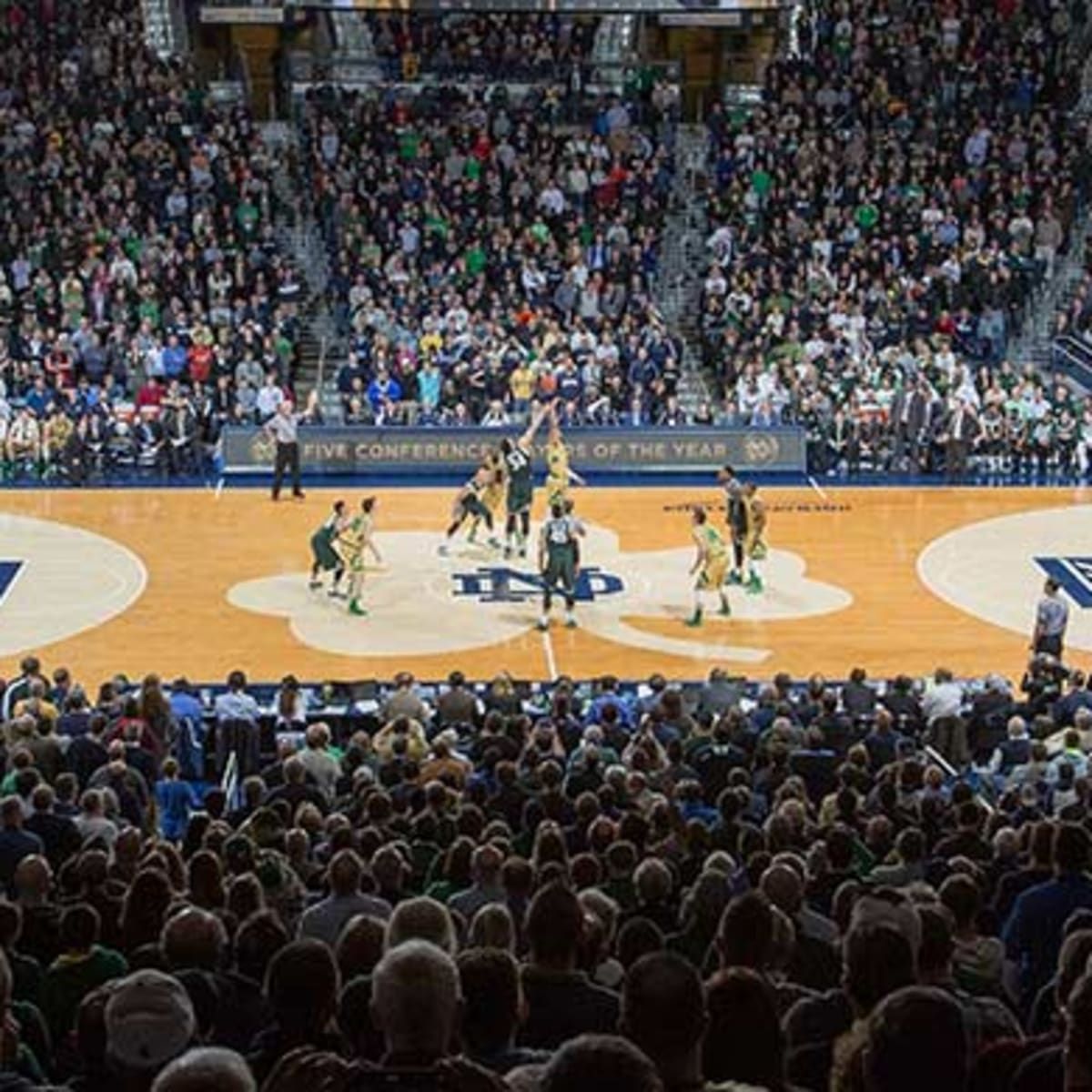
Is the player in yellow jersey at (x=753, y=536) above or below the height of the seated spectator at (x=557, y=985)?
below

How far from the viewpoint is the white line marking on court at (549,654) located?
74.3ft

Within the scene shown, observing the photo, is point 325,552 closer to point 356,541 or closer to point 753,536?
point 356,541

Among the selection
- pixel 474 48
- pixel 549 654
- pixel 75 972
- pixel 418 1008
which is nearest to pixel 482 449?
pixel 549 654

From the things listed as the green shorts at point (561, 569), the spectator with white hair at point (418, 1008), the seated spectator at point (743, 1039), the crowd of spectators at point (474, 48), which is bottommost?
the green shorts at point (561, 569)

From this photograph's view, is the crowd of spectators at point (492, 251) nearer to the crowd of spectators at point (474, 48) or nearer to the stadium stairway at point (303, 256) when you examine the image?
the stadium stairway at point (303, 256)

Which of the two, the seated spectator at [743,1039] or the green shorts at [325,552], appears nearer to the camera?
the seated spectator at [743,1039]

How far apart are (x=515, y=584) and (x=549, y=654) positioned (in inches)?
113

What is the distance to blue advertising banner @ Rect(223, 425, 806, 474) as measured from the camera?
32312mm

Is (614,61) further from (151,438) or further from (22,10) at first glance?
(151,438)

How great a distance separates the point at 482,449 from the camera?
107ft

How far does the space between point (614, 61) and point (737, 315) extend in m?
9.67

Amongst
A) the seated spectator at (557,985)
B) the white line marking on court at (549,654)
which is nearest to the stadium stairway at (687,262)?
the white line marking on court at (549,654)

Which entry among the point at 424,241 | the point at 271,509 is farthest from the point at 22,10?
the point at 271,509

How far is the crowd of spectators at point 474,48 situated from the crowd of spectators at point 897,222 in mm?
3924
